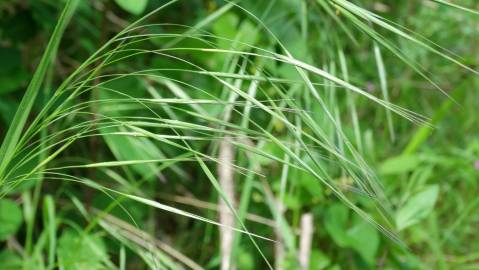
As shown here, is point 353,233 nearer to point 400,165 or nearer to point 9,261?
point 400,165

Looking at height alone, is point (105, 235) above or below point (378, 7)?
below

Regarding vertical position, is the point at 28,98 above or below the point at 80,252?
above

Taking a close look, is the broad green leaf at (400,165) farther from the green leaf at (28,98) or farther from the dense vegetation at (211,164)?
the green leaf at (28,98)

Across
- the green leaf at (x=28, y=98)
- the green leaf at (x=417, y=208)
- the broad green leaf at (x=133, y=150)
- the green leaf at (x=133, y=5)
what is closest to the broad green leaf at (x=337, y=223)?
the green leaf at (x=417, y=208)

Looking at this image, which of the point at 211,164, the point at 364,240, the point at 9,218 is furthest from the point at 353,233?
the point at 9,218

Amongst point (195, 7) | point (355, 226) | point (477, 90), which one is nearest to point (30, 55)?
point (195, 7)

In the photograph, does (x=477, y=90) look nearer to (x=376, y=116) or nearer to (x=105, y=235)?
(x=376, y=116)

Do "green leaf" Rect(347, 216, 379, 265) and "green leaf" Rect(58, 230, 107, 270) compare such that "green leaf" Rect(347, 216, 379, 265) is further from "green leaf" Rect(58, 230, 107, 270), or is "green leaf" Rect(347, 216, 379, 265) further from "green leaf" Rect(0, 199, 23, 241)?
"green leaf" Rect(0, 199, 23, 241)
